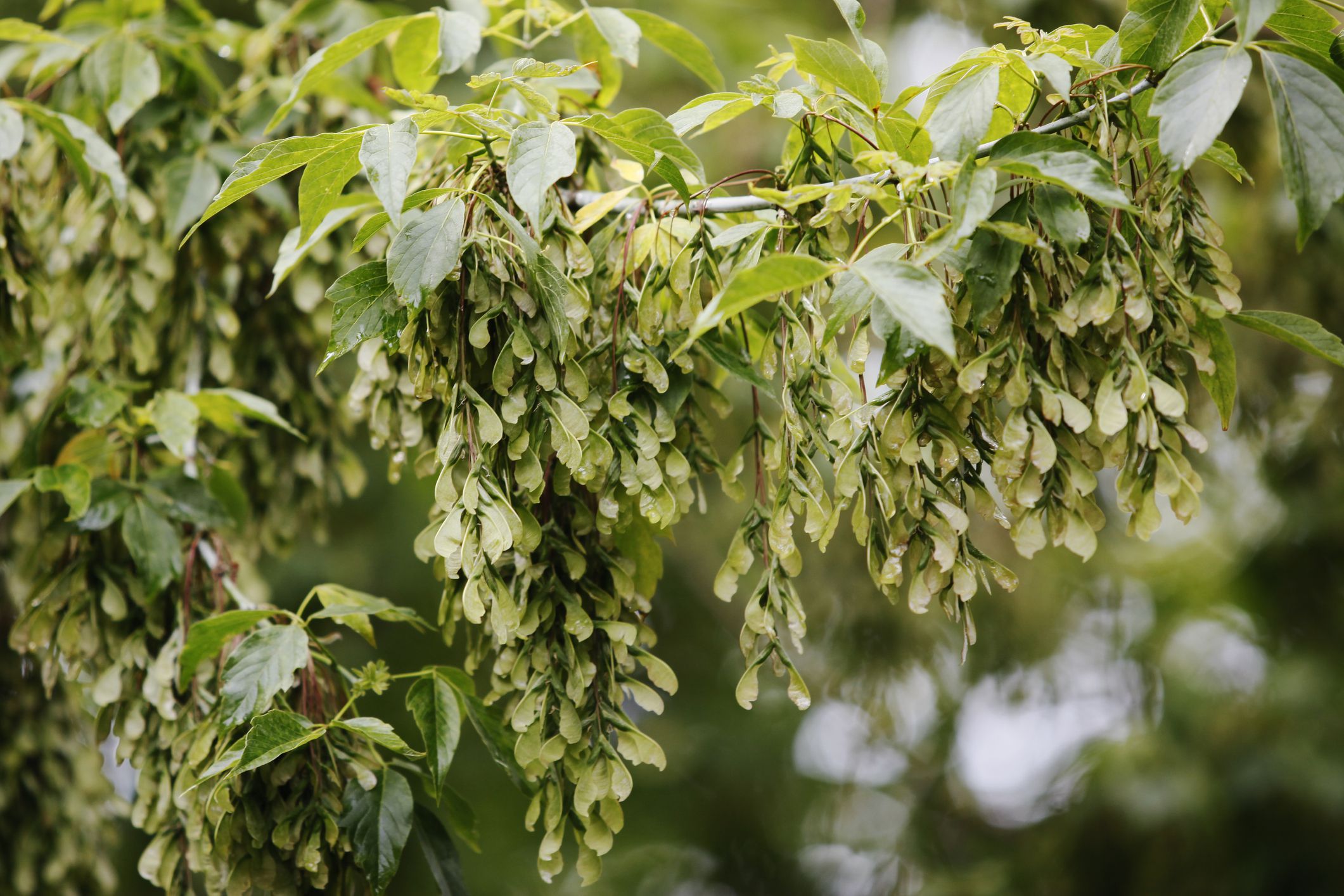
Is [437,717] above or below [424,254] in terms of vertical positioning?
below

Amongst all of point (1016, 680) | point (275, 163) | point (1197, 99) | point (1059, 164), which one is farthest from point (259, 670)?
point (1016, 680)

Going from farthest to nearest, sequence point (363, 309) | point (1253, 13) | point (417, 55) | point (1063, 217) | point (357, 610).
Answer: point (417, 55)
point (357, 610)
point (363, 309)
point (1063, 217)
point (1253, 13)

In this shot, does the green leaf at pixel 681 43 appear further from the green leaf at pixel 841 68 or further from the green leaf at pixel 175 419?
the green leaf at pixel 175 419

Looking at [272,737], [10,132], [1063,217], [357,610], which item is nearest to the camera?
[1063,217]

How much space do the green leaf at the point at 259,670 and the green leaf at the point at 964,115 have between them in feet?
3.08

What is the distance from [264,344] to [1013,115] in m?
1.49

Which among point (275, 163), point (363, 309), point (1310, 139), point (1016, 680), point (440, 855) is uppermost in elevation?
point (1310, 139)

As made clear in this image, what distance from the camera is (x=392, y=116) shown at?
176 centimetres

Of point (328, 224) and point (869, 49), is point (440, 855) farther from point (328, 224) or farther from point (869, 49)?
point (869, 49)

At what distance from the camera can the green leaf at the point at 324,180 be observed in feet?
3.40

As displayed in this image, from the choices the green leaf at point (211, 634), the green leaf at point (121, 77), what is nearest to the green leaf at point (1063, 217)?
the green leaf at point (211, 634)

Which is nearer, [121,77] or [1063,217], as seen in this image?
[1063,217]

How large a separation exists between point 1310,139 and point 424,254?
80cm

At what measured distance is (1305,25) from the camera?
929 mm
